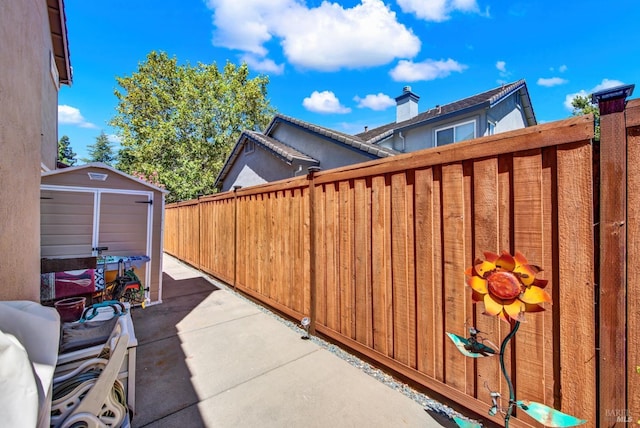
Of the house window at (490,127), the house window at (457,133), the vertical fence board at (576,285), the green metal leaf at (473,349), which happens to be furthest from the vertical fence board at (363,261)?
the house window at (490,127)

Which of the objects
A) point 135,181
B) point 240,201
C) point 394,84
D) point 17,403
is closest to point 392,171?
point 17,403

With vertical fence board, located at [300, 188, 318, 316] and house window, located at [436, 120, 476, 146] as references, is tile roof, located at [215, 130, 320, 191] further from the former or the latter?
vertical fence board, located at [300, 188, 318, 316]

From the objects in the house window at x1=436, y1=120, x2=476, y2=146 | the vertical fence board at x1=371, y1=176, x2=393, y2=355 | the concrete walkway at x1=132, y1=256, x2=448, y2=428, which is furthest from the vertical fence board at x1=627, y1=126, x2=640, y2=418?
the house window at x1=436, y1=120, x2=476, y2=146

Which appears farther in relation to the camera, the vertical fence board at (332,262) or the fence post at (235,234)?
the fence post at (235,234)

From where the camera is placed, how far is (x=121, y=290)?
170 inches

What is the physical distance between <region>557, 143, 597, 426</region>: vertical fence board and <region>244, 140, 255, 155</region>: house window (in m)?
11.0

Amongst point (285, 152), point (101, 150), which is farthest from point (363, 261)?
point (101, 150)

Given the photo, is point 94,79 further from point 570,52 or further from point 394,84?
point 570,52

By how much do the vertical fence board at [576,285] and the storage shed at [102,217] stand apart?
5629 millimetres

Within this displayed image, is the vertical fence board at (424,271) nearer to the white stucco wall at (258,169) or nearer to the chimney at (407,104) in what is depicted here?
the white stucco wall at (258,169)

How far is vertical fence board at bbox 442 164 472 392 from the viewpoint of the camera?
77.9 inches

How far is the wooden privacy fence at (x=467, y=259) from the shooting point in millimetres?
1459

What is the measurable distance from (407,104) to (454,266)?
12512 millimetres

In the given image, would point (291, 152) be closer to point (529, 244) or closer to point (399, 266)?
point (399, 266)
